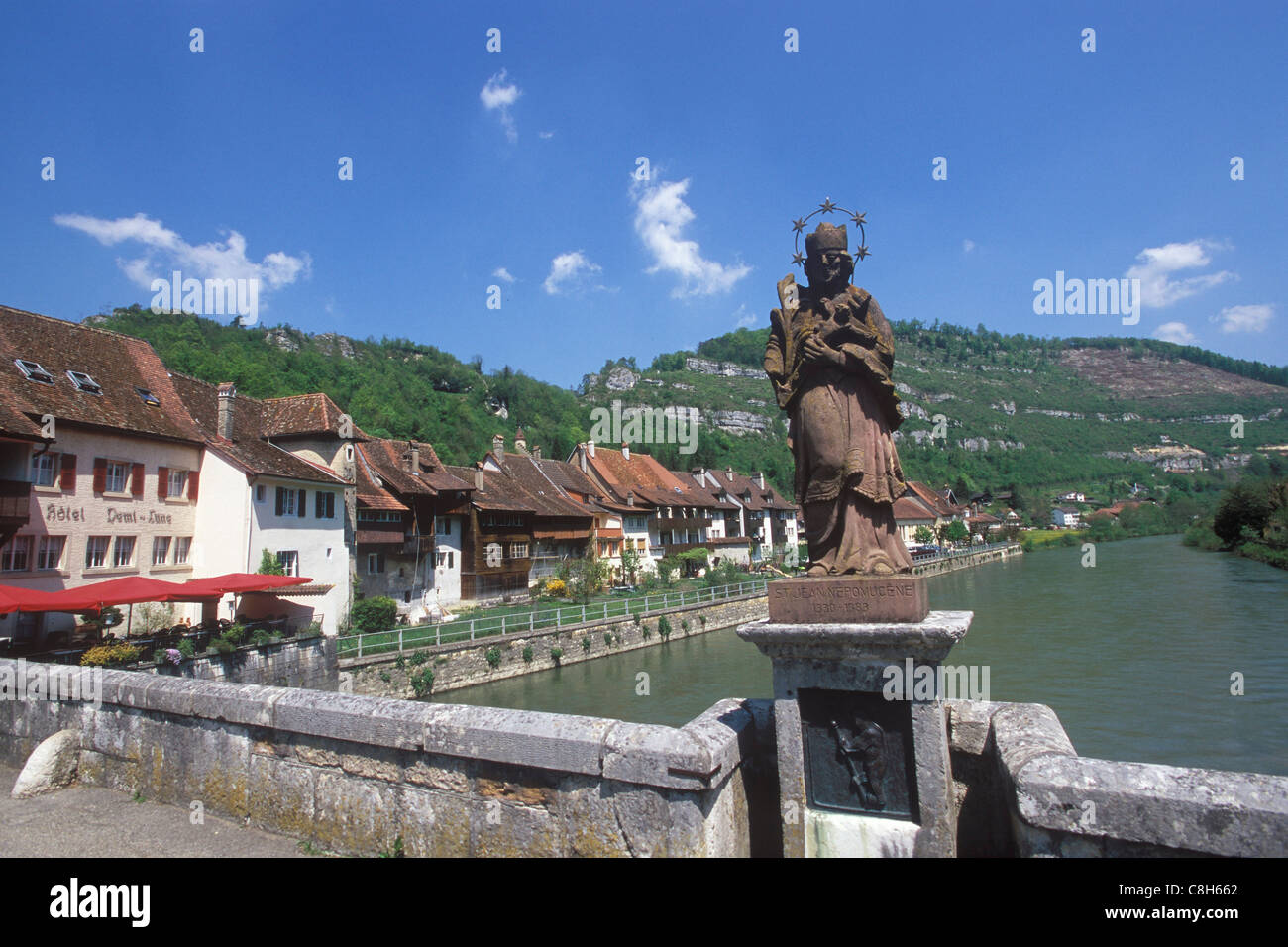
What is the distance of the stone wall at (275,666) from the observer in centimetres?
1902

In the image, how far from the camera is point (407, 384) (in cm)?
9169

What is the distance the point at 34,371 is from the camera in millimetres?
22516

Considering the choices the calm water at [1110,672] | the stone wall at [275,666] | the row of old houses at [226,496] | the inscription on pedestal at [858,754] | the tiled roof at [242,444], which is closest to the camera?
the inscription on pedestal at [858,754]

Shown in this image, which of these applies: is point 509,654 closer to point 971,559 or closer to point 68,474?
point 68,474

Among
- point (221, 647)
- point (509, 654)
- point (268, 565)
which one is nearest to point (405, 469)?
point (268, 565)

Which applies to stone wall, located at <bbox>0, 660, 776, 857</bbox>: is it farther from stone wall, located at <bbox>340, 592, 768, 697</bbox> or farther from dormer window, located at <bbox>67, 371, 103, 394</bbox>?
dormer window, located at <bbox>67, 371, 103, 394</bbox>

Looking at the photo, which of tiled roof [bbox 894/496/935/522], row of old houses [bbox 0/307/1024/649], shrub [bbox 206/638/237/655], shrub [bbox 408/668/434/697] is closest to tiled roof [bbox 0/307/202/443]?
row of old houses [bbox 0/307/1024/649]

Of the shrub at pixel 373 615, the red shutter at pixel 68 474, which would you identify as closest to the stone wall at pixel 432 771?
the red shutter at pixel 68 474

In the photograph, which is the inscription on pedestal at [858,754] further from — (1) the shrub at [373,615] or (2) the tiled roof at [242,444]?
(1) the shrub at [373,615]

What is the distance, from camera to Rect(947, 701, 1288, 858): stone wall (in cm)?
271

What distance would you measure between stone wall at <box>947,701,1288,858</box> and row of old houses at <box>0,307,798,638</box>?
74.7 ft

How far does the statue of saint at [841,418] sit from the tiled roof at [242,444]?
26.4 meters

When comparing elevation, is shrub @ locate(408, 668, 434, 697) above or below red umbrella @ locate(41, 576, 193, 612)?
below

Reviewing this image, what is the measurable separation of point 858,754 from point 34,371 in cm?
2864
